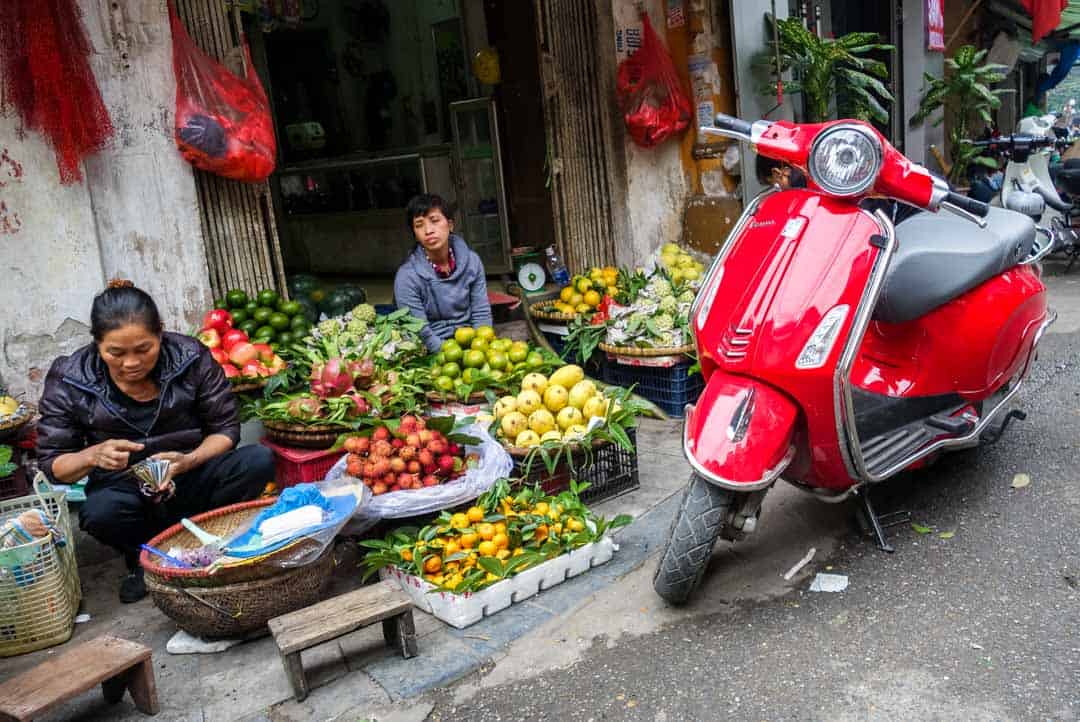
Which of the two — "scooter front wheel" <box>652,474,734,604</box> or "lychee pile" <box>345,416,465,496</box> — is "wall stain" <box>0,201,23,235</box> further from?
"scooter front wheel" <box>652,474,734,604</box>

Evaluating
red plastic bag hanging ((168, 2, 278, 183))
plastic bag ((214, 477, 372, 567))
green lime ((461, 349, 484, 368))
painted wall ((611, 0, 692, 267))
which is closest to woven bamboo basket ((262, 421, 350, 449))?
plastic bag ((214, 477, 372, 567))

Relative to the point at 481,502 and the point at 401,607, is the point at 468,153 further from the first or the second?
the point at 401,607

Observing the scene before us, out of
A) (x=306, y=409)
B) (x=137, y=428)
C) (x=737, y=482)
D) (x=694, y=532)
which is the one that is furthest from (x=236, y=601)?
(x=737, y=482)

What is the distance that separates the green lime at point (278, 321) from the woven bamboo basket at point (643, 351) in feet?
6.93

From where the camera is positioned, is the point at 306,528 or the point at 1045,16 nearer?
the point at 306,528

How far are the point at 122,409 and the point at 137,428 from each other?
0.34 feet

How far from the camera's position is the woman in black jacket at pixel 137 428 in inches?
135

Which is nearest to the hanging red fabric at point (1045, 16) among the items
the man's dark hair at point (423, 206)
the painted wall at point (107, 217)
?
the man's dark hair at point (423, 206)

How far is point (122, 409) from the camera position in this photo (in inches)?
143

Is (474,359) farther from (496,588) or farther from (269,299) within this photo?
(496,588)

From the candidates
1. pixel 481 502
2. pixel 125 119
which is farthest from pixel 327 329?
pixel 481 502

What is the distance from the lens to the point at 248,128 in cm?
512

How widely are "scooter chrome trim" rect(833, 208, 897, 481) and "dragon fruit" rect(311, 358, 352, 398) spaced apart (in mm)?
2460

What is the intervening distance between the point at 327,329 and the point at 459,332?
829 mm
